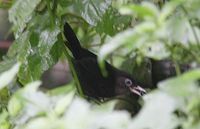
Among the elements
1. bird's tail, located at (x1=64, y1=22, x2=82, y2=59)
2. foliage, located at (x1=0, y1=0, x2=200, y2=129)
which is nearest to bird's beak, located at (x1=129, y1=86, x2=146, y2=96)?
bird's tail, located at (x1=64, y1=22, x2=82, y2=59)

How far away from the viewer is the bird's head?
3.03 feet

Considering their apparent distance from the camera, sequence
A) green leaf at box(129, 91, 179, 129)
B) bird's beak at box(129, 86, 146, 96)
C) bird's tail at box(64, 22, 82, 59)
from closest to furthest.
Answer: green leaf at box(129, 91, 179, 129) < bird's beak at box(129, 86, 146, 96) < bird's tail at box(64, 22, 82, 59)

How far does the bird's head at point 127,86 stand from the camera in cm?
92

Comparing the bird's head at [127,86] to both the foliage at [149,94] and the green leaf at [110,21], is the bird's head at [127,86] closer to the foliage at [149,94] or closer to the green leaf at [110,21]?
the green leaf at [110,21]

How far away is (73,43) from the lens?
3.44 ft

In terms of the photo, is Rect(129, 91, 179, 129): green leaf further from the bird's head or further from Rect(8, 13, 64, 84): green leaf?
Rect(8, 13, 64, 84): green leaf

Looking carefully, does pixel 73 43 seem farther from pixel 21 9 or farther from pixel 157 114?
pixel 157 114

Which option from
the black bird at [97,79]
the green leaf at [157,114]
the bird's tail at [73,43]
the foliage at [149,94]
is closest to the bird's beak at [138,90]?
the black bird at [97,79]

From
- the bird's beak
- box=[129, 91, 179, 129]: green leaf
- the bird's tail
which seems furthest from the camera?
the bird's tail

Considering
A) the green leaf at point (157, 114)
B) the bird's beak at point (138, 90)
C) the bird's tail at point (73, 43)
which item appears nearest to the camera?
the green leaf at point (157, 114)

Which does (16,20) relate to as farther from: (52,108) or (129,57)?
(52,108)

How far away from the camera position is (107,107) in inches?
20.4

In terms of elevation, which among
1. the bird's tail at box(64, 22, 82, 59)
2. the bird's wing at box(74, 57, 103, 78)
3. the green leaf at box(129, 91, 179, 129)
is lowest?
the bird's wing at box(74, 57, 103, 78)

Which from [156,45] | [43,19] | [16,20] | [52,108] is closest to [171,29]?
[156,45]
